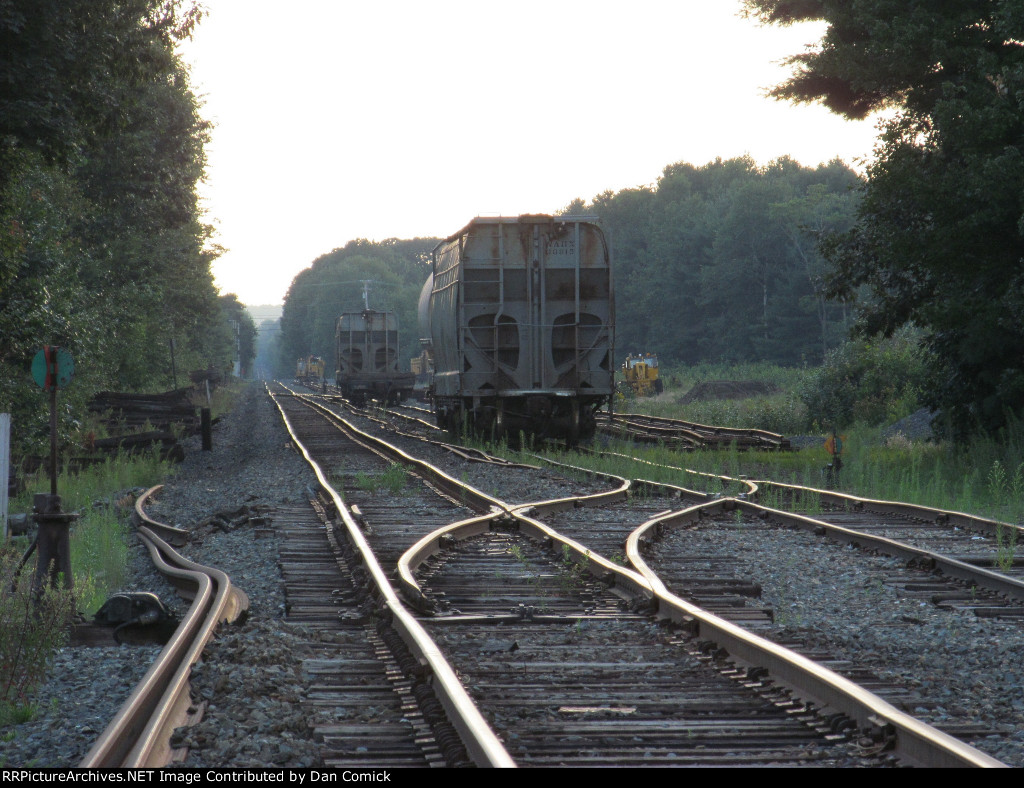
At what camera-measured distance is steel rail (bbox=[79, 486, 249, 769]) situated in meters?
3.49

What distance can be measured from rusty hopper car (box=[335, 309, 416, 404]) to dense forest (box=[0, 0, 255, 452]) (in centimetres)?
1051

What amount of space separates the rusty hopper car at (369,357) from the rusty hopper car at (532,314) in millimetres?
23825

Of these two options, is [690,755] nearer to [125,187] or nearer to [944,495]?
[944,495]

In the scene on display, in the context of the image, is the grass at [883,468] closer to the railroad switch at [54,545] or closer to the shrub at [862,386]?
the shrub at [862,386]

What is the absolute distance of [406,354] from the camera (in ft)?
373

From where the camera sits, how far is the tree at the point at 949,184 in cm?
1325

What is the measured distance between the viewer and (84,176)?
23828mm

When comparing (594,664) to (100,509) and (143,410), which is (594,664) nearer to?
(100,509)

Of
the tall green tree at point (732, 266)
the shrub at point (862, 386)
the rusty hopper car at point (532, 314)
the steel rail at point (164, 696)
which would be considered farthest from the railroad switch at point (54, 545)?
→ the tall green tree at point (732, 266)

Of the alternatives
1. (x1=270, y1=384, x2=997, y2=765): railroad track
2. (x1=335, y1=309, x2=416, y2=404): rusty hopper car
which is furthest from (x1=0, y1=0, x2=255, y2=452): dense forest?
(x1=335, y1=309, x2=416, y2=404): rusty hopper car

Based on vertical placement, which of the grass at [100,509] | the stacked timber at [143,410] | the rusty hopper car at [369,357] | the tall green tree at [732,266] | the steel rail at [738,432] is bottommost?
the grass at [100,509]

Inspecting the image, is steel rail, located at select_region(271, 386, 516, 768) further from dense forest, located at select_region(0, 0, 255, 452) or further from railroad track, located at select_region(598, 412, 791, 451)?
railroad track, located at select_region(598, 412, 791, 451)

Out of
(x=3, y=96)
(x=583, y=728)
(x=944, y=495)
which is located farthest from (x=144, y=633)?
(x=944, y=495)

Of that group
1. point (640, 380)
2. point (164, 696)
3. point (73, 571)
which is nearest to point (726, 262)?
point (640, 380)
